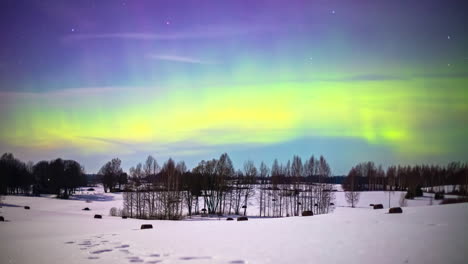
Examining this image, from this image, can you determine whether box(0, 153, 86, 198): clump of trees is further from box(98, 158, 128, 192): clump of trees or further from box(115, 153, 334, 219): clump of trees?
box(115, 153, 334, 219): clump of trees

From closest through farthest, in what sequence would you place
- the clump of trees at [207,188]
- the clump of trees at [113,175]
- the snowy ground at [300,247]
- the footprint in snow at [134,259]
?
the snowy ground at [300,247] < the footprint in snow at [134,259] < the clump of trees at [207,188] < the clump of trees at [113,175]

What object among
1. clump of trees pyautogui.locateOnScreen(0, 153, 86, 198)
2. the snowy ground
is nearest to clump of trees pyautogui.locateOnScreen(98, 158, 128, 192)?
clump of trees pyautogui.locateOnScreen(0, 153, 86, 198)

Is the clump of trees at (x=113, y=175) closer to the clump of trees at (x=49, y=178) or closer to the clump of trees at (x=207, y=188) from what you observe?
the clump of trees at (x=49, y=178)

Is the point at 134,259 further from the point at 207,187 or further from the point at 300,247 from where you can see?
the point at 207,187

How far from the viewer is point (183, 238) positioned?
13188mm

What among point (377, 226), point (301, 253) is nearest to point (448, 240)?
point (377, 226)

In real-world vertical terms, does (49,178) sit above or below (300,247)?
below

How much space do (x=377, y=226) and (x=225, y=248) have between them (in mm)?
6110

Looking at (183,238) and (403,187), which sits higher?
(183,238)

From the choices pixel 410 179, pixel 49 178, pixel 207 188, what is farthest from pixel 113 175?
pixel 410 179

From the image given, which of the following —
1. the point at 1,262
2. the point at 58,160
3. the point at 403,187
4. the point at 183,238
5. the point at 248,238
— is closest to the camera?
the point at 1,262

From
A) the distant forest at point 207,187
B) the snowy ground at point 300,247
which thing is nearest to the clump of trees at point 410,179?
the distant forest at point 207,187

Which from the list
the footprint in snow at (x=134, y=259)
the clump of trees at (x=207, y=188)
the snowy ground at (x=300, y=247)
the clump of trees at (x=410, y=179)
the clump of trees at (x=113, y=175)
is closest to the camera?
the snowy ground at (x=300, y=247)

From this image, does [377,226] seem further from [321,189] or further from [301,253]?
[321,189]
